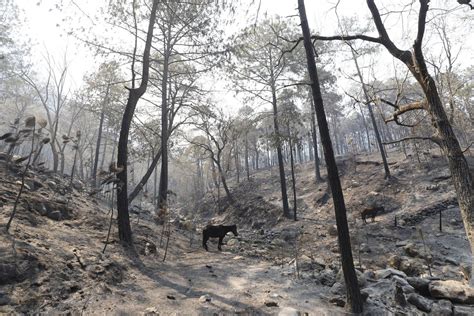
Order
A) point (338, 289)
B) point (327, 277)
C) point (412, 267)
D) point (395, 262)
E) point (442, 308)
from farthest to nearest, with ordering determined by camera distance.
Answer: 1. point (395, 262)
2. point (412, 267)
3. point (327, 277)
4. point (338, 289)
5. point (442, 308)

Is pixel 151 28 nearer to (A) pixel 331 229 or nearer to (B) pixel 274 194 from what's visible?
(A) pixel 331 229

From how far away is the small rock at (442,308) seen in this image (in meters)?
4.65

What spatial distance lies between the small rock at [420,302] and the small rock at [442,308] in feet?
0.29

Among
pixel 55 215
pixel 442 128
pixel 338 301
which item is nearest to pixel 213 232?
pixel 55 215

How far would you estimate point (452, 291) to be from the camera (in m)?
5.13

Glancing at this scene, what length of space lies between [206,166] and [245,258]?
33.1 metres

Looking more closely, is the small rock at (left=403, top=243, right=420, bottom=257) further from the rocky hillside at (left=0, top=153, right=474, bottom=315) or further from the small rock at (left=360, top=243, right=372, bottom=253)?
the small rock at (left=360, top=243, right=372, bottom=253)

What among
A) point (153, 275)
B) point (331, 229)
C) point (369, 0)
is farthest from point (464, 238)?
point (153, 275)

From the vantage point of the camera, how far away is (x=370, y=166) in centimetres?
2227

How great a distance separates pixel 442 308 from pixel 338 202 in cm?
256

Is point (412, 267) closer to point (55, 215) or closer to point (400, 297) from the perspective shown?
point (400, 297)

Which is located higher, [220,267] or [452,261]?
→ [220,267]

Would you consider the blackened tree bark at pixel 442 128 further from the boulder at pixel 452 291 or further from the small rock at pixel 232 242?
the small rock at pixel 232 242

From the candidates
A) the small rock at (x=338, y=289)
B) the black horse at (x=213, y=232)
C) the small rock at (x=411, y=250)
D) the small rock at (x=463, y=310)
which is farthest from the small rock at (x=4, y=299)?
the small rock at (x=411, y=250)
